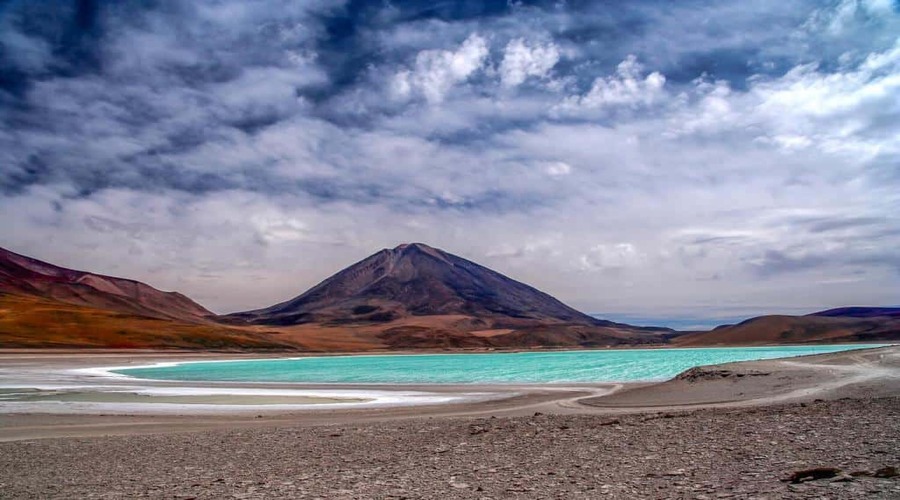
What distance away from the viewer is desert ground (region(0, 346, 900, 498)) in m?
8.92

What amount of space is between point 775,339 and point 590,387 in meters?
177

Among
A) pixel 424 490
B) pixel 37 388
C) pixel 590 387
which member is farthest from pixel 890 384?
pixel 37 388

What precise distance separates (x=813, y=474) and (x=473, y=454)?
19.6ft

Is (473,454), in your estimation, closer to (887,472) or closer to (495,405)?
(887,472)

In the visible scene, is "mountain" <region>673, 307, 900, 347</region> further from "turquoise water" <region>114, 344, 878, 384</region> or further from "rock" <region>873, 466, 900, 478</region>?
"rock" <region>873, 466, 900, 478</region>

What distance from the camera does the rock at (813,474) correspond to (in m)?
8.27

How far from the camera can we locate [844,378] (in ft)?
93.1

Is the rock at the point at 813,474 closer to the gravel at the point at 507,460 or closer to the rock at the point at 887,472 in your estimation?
the gravel at the point at 507,460

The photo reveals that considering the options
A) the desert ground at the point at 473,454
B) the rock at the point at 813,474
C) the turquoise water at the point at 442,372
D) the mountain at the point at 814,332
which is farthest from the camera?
the mountain at the point at 814,332

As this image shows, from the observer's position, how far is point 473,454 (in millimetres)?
12336

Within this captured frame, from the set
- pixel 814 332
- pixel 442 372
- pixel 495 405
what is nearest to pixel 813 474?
pixel 495 405

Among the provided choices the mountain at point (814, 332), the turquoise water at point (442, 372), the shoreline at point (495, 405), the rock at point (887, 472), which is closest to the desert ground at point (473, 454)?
the rock at point (887, 472)

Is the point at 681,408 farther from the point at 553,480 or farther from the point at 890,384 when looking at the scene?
the point at 553,480

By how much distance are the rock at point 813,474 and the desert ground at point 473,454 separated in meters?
0.03
